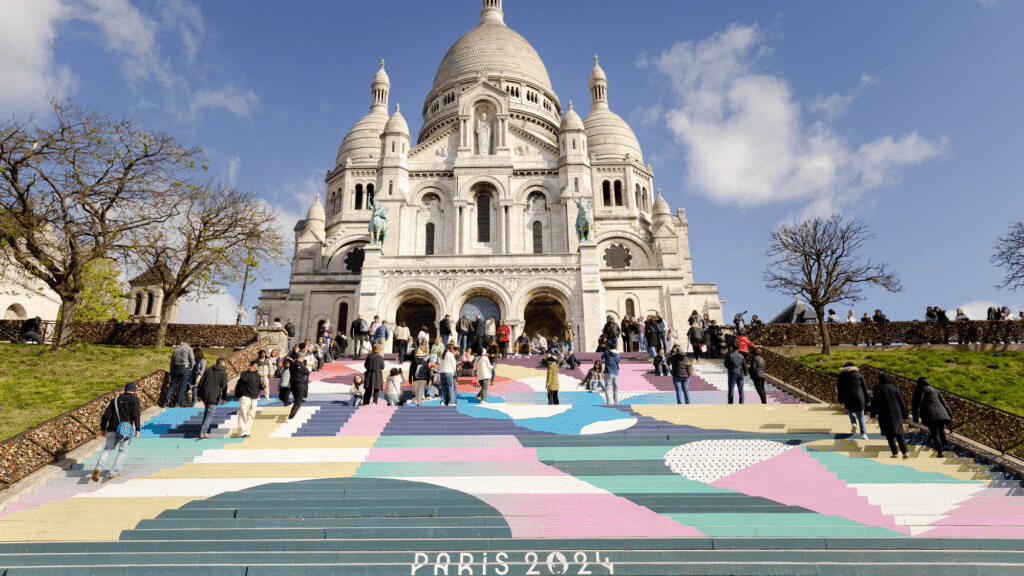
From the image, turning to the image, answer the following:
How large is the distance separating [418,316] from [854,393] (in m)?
25.5

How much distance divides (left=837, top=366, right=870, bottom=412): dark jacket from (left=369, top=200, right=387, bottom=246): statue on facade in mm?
22306

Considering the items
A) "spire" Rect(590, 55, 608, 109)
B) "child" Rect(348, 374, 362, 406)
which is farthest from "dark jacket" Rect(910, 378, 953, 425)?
"spire" Rect(590, 55, 608, 109)

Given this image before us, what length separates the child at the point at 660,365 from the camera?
18141 millimetres

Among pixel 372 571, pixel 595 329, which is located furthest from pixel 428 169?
pixel 372 571

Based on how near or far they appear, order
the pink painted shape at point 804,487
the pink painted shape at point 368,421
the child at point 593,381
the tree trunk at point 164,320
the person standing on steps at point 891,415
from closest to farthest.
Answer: the pink painted shape at point 804,487 → the person standing on steps at point 891,415 → the pink painted shape at point 368,421 → the child at point 593,381 → the tree trunk at point 164,320

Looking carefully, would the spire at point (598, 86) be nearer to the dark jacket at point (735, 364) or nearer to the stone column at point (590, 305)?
the stone column at point (590, 305)

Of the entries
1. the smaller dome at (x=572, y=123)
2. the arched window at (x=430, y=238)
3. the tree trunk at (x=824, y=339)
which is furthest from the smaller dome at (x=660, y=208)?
the tree trunk at (x=824, y=339)

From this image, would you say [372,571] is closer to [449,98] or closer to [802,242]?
[802,242]

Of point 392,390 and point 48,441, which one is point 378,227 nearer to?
point 392,390

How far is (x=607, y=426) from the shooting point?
11398mm

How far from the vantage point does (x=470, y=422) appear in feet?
38.3

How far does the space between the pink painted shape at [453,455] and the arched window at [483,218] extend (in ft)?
80.0

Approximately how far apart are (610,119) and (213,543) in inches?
1664

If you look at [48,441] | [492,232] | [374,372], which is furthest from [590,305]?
[48,441]
